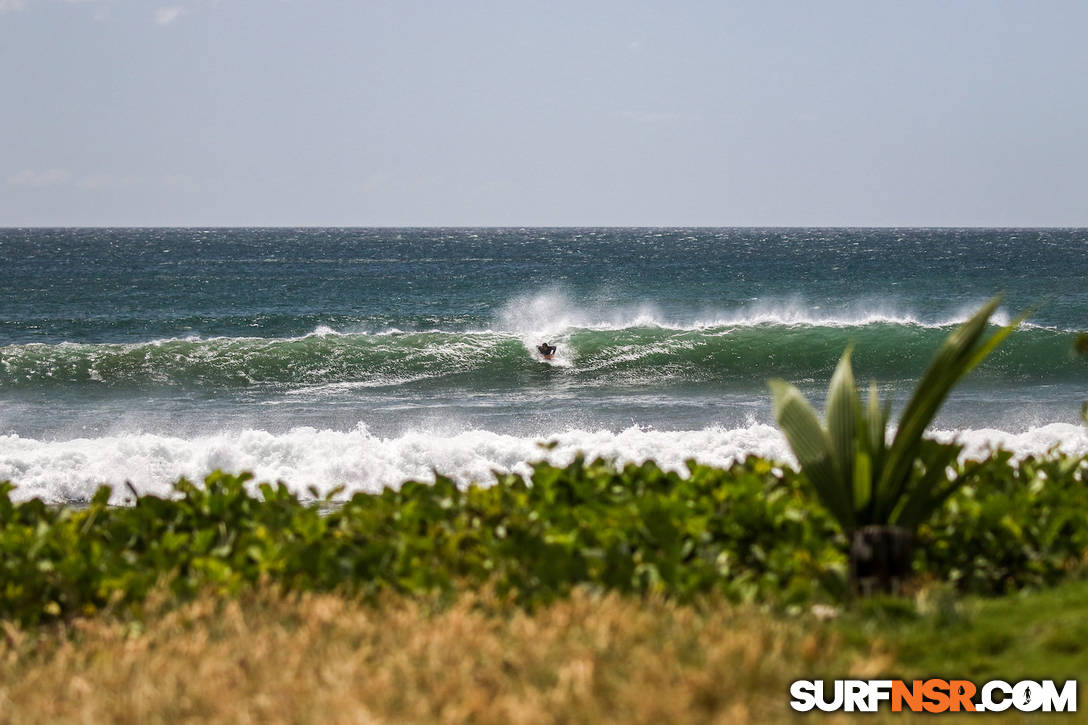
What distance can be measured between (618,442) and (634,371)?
31.3 ft

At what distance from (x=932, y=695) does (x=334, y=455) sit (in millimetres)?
8088

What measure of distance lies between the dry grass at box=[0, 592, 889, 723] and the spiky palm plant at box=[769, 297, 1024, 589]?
80cm

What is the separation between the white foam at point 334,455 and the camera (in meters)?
Answer: 9.88

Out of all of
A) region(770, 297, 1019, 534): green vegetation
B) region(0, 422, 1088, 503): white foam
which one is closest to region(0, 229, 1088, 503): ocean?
region(0, 422, 1088, 503): white foam

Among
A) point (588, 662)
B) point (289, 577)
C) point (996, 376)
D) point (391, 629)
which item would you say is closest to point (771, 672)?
point (588, 662)

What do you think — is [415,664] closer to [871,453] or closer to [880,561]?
[880,561]

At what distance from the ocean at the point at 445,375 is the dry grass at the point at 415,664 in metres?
1.73

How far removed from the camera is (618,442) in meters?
11.0

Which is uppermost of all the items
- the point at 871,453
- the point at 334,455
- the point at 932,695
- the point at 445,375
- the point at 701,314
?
the point at 871,453

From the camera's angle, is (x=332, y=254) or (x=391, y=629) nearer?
(x=391, y=629)

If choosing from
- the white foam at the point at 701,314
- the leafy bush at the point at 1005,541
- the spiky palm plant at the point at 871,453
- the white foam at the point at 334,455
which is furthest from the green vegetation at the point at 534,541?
the white foam at the point at 701,314

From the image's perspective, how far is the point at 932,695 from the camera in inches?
111

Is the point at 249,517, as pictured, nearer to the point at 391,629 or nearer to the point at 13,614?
the point at 13,614

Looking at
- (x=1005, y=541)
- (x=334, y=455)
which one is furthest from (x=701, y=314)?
(x=1005, y=541)
